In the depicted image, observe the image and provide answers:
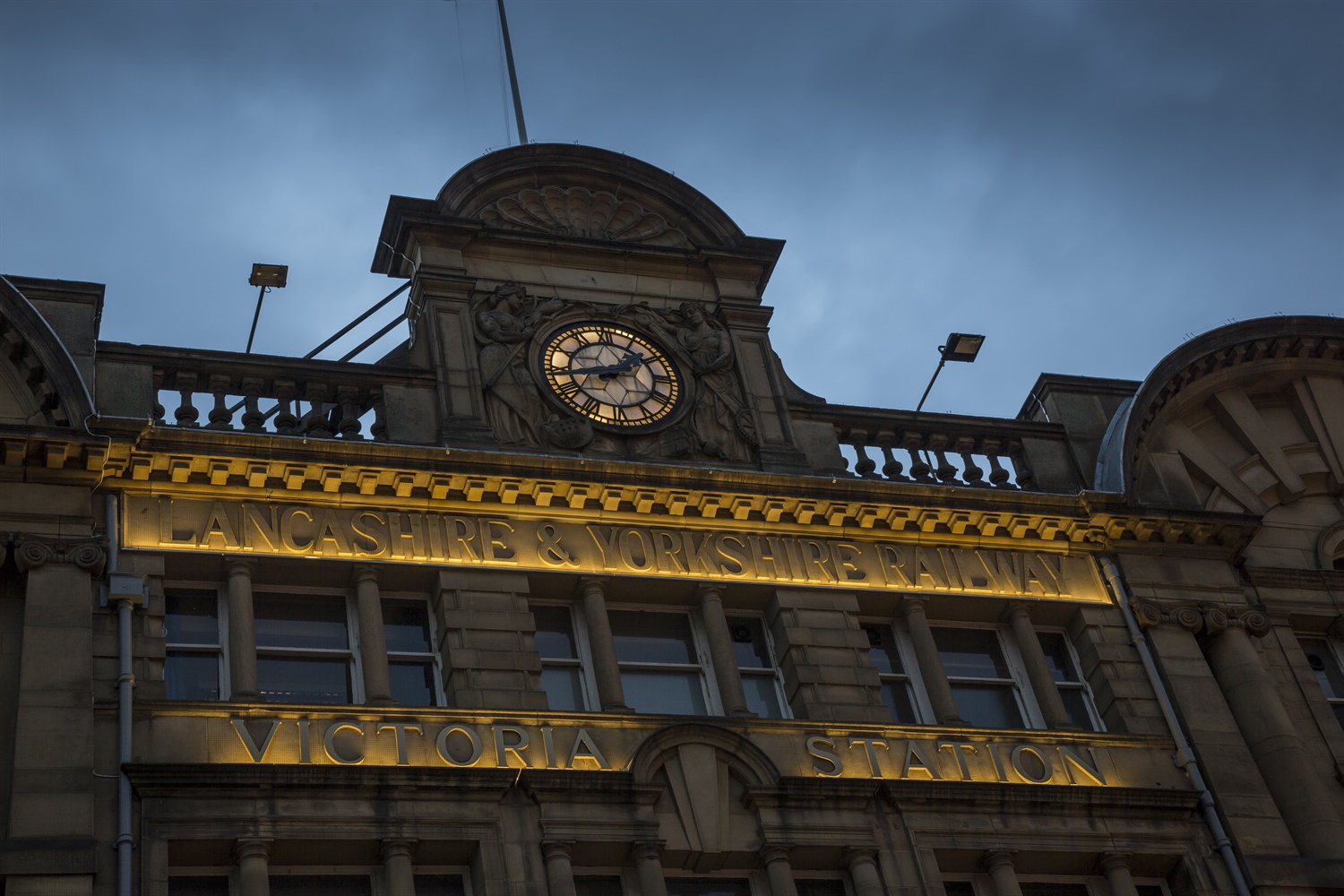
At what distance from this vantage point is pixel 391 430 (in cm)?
2383

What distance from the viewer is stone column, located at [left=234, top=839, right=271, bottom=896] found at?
61.5 ft

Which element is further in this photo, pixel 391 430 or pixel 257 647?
pixel 391 430

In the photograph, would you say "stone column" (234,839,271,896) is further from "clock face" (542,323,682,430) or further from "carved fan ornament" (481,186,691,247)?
"carved fan ornament" (481,186,691,247)

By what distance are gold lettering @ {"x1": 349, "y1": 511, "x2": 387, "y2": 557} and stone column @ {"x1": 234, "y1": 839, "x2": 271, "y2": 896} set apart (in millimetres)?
4322

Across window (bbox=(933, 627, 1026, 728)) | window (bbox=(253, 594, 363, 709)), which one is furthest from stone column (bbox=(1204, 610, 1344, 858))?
window (bbox=(253, 594, 363, 709))

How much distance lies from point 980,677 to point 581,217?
8795mm

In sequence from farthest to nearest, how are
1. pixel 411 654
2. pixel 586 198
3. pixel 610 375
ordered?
pixel 586 198
pixel 610 375
pixel 411 654

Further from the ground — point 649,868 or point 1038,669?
point 1038,669

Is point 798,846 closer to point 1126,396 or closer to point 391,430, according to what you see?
point 391,430

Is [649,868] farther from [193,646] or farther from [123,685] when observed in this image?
[123,685]

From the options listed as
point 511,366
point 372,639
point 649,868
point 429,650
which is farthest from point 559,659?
point 511,366

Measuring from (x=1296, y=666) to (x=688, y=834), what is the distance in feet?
31.9

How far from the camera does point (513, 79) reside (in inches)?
1284

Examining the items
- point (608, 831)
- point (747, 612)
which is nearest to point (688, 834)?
point (608, 831)
